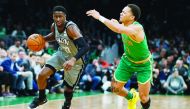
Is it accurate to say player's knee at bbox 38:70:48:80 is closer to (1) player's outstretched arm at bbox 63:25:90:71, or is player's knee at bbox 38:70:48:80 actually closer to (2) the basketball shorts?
(2) the basketball shorts

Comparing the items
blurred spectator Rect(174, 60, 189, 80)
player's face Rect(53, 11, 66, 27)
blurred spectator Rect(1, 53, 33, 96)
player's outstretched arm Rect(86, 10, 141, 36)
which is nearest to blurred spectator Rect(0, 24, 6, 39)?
blurred spectator Rect(1, 53, 33, 96)

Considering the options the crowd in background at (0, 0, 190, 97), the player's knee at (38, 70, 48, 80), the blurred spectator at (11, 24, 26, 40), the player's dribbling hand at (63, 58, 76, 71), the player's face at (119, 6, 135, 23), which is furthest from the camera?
the blurred spectator at (11, 24, 26, 40)

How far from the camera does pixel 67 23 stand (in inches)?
345

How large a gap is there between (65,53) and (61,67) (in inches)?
10.3

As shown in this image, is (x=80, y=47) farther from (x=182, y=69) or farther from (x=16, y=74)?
(x=182, y=69)

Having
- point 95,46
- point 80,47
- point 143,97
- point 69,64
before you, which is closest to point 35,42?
point 80,47

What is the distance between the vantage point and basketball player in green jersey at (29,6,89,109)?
8.59 m

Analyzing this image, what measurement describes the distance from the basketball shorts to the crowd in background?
3.26 meters

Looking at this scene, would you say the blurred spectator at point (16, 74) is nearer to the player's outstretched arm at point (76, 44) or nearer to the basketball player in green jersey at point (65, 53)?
the basketball player in green jersey at point (65, 53)

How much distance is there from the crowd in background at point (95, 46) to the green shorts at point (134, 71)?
3501mm

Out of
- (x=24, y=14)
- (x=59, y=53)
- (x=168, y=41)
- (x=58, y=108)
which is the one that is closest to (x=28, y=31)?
(x=24, y=14)

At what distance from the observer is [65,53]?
895 cm

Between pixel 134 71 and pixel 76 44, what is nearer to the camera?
pixel 76 44

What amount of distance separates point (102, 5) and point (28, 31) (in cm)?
480
